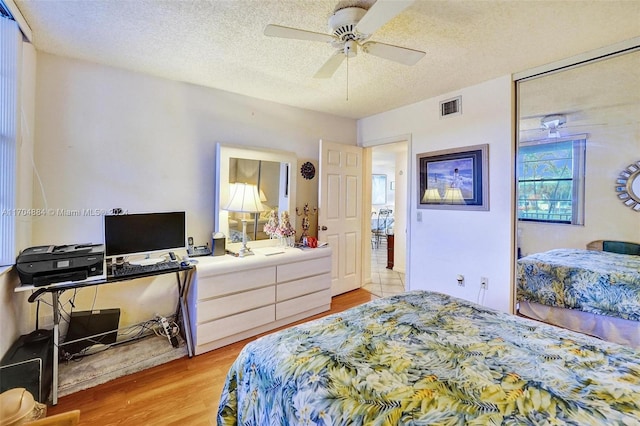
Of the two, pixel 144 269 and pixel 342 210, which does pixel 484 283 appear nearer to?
pixel 342 210

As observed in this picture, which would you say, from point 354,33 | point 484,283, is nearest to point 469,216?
point 484,283

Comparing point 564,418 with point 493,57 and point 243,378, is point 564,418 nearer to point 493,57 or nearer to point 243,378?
point 243,378

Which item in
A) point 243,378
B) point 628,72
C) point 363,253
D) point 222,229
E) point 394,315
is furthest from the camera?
point 363,253

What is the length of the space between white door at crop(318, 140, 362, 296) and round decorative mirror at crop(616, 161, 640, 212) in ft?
8.58

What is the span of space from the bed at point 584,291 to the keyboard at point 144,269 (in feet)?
10.5

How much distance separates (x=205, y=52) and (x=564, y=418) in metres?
2.86

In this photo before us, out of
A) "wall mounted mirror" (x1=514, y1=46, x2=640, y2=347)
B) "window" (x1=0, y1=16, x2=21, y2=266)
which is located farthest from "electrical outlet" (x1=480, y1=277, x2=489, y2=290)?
"window" (x1=0, y1=16, x2=21, y2=266)

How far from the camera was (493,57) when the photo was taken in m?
2.31

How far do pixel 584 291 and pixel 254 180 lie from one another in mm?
3243

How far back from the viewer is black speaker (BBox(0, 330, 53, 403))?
1.65 meters

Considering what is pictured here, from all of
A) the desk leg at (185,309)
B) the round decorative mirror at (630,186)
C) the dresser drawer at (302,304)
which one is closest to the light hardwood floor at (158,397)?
the desk leg at (185,309)

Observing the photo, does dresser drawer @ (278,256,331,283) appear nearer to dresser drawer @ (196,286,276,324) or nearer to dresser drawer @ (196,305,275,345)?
dresser drawer @ (196,286,276,324)

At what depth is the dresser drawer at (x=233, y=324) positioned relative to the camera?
2402 mm

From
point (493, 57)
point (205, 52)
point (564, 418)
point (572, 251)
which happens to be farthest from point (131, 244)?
point (572, 251)
